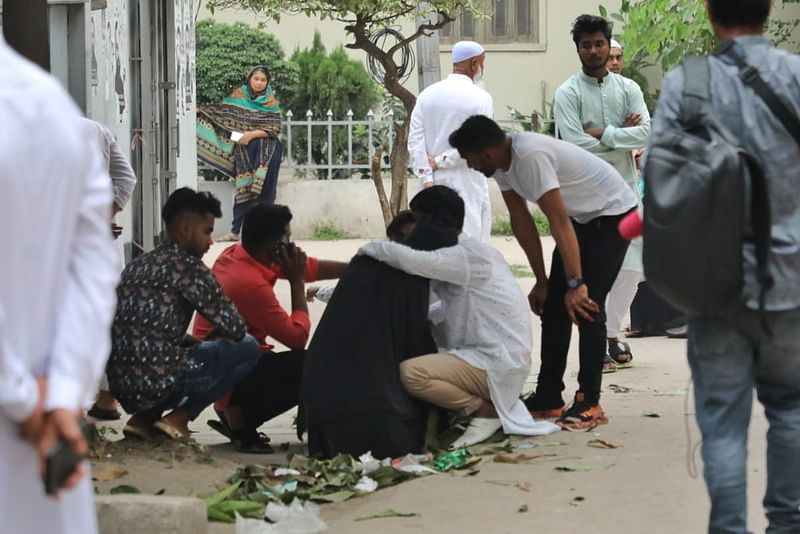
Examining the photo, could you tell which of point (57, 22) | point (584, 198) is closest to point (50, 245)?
point (584, 198)

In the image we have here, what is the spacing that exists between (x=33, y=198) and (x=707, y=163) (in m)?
1.77

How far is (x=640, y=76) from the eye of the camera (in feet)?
64.0

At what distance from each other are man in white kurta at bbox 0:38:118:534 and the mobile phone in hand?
4 cm

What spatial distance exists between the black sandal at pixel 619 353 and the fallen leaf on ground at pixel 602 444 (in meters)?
2.14

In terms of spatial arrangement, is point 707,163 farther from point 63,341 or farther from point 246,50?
point 246,50

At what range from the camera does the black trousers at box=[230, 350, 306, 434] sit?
621cm

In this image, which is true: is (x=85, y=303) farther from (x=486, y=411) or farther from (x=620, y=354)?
(x=620, y=354)

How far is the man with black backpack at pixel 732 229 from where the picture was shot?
341 centimetres

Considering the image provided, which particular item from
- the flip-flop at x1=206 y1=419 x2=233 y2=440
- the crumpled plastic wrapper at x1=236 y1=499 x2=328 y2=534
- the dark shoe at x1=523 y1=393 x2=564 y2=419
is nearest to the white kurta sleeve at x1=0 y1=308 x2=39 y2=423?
the crumpled plastic wrapper at x1=236 y1=499 x2=328 y2=534

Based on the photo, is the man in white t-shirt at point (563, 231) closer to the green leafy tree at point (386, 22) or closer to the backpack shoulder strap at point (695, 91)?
the backpack shoulder strap at point (695, 91)

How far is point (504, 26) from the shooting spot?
68.7 ft

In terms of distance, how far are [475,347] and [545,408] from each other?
2.27ft

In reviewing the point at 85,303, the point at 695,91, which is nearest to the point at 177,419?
the point at 695,91

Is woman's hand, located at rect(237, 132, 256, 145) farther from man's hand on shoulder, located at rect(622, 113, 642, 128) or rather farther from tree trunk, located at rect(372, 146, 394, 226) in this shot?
man's hand on shoulder, located at rect(622, 113, 642, 128)
